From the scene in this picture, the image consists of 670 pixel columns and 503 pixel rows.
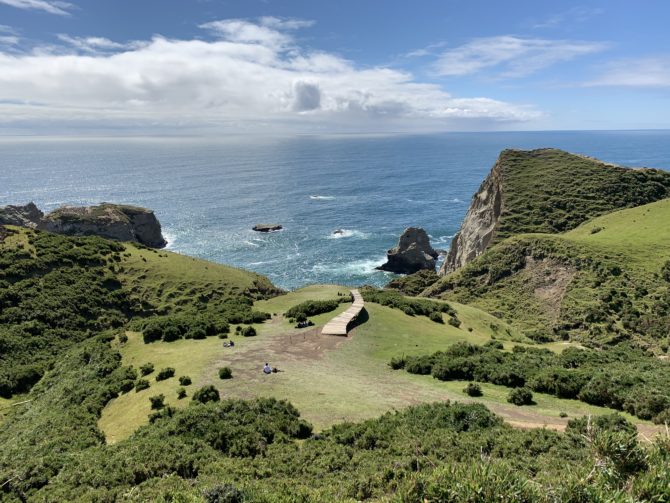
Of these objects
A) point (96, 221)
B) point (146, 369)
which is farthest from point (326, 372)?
point (96, 221)

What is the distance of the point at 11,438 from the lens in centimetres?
2888

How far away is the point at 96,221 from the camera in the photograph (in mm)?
130625

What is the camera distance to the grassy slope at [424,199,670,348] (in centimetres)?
5572

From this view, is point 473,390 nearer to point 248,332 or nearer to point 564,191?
point 248,332

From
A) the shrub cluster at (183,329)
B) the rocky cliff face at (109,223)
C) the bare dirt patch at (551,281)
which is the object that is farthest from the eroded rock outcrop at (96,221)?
the bare dirt patch at (551,281)

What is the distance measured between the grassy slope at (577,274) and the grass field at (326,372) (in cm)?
1560

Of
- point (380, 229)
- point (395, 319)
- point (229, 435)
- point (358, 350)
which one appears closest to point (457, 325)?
point (395, 319)

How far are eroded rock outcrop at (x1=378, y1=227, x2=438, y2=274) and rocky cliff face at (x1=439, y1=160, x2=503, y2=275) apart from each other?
211 inches

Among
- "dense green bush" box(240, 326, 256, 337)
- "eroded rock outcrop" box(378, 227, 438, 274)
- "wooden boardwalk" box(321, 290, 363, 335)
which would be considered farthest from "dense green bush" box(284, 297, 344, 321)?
"eroded rock outcrop" box(378, 227, 438, 274)

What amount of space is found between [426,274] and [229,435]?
265 ft

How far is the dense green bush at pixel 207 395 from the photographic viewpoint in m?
26.2

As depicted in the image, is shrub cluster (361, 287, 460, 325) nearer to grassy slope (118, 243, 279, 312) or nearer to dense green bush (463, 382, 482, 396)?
dense green bush (463, 382, 482, 396)

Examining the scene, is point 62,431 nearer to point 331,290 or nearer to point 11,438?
point 11,438

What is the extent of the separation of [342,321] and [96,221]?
382 ft
